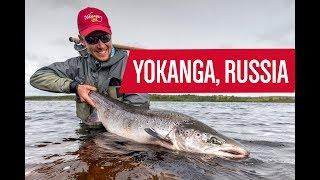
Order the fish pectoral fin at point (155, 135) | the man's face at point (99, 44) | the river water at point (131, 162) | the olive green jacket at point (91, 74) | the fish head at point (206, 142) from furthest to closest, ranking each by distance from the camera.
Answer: the olive green jacket at point (91, 74)
the man's face at point (99, 44)
the fish pectoral fin at point (155, 135)
the fish head at point (206, 142)
the river water at point (131, 162)

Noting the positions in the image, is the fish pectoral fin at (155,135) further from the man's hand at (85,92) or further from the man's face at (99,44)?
the man's face at (99,44)

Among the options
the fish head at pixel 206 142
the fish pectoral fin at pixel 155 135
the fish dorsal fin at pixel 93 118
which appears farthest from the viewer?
the fish dorsal fin at pixel 93 118

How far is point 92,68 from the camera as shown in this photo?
6.81 meters

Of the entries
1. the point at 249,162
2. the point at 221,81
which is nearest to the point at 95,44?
the point at 221,81

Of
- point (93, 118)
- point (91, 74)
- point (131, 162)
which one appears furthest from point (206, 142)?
point (91, 74)

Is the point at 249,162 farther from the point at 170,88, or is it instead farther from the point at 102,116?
the point at 102,116

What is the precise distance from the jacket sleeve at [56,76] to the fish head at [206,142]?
2248 millimetres

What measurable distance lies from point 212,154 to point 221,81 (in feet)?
6.00

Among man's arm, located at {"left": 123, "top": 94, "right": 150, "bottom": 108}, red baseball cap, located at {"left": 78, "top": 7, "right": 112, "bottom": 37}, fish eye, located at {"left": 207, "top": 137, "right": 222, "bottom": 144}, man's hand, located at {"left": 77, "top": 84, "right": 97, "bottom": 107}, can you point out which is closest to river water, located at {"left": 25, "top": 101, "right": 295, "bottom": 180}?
fish eye, located at {"left": 207, "top": 137, "right": 222, "bottom": 144}

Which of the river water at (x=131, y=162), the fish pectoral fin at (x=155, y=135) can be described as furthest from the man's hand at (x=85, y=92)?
the fish pectoral fin at (x=155, y=135)

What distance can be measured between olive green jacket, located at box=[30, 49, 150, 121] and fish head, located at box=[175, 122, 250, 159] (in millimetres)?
1761

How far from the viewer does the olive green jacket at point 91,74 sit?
667 centimetres

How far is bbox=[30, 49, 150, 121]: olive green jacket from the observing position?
667cm
